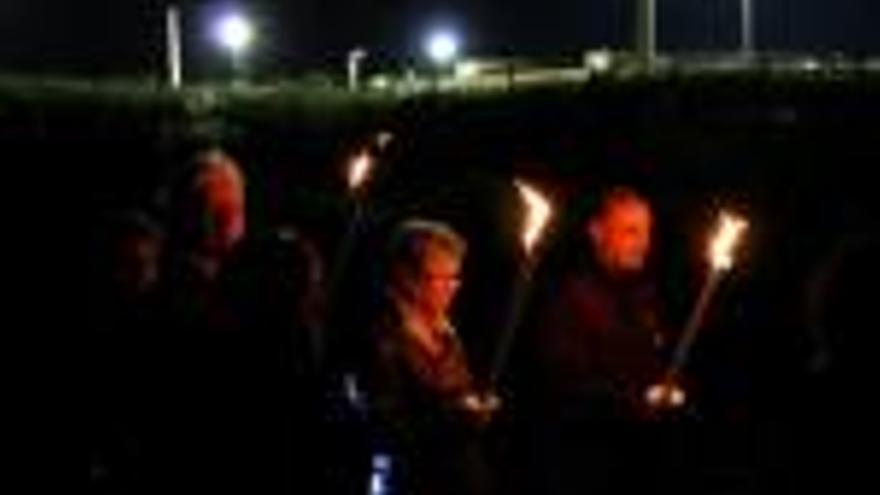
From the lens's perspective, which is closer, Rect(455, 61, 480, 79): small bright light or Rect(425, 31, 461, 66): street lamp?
Rect(455, 61, 480, 79): small bright light

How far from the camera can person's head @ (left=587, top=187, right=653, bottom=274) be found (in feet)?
27.2

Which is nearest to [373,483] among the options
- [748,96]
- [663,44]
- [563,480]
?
[563,480]

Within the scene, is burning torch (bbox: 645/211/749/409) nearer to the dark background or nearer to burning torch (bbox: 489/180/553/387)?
burning torch (bbox: 489/180/553/387)

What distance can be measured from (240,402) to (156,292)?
50cm

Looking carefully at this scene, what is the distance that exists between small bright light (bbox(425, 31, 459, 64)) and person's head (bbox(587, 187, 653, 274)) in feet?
161

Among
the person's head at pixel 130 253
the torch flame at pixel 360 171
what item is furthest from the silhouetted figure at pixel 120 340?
the torch flame at pixel 360 171

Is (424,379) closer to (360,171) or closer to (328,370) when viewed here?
(328,370)

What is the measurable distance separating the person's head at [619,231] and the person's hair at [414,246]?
0.57 m

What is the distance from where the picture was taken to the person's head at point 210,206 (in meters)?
7.98

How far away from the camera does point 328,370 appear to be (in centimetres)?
809

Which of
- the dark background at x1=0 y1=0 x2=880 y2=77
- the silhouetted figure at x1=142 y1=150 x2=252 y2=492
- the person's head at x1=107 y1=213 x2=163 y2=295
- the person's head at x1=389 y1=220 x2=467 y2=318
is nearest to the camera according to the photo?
the silhouetted figure at x1=142 y1=150 x2=252 y2=492

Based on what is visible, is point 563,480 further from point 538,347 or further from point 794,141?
point 794,141

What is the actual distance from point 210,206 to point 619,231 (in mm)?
1422

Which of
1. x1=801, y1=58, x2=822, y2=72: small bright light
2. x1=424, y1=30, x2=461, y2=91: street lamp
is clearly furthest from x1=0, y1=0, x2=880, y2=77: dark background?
x1=801, y1=58, x2=822, y2=72: small bright light
